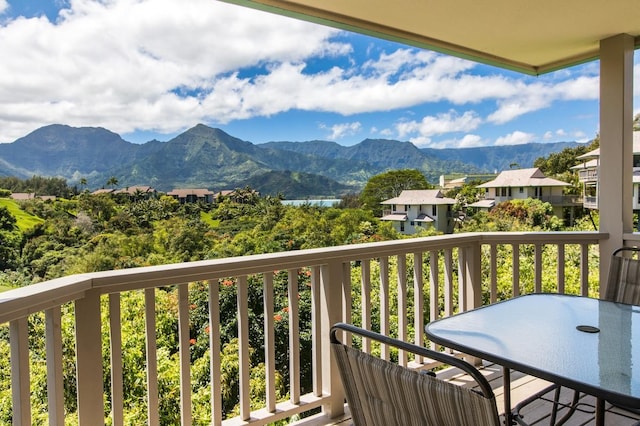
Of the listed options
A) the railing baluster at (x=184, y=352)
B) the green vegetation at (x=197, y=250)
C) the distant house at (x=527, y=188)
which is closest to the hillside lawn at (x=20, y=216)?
the green vegetation at (x=197, y=250)

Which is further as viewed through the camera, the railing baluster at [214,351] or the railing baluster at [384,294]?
the railing baluster at [384,294]

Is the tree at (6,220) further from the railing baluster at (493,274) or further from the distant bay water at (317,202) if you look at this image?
the railing baluster at (493,274)

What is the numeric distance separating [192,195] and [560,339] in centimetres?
1039

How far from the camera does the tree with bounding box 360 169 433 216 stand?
388 inches

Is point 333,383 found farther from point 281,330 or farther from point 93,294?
point 281,330

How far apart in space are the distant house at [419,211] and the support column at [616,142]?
16.9ft

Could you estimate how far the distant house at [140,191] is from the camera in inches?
434

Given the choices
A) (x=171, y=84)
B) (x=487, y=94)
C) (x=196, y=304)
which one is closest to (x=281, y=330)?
(x=196, y=304)

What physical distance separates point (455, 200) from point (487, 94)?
1353cm

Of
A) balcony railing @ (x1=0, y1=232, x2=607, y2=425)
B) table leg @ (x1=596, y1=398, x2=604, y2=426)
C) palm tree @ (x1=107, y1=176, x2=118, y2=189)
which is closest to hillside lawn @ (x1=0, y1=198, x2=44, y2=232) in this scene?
palm tree @ (x1=107, y1=176, x2=118, y2=189)

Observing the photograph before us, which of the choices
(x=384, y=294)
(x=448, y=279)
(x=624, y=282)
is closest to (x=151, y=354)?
(x=384, y=294)

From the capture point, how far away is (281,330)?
955 cm

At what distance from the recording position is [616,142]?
11.1ft

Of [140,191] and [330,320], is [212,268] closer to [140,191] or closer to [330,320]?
[330,320]
